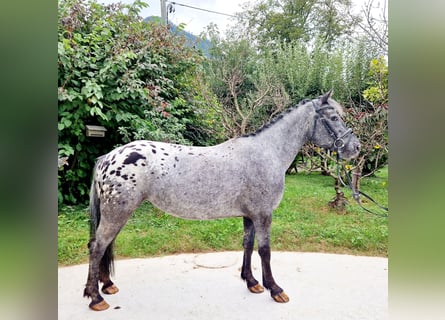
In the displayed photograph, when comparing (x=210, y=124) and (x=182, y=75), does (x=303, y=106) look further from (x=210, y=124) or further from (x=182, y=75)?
(x=182, y=75)

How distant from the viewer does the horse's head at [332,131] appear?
248 cm

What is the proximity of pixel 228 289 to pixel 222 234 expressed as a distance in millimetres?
1312

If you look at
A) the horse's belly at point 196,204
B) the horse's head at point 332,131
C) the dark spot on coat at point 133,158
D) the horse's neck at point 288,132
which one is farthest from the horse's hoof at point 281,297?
the dark spot on coat at point 133,158

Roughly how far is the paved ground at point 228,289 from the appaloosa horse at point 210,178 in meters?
0.16

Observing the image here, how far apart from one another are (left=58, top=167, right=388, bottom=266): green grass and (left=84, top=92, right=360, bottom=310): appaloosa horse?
1.19m

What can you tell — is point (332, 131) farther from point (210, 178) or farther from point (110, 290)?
point (110, 290)

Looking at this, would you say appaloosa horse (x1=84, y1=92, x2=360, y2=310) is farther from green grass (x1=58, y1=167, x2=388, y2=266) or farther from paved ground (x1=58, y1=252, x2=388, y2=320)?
green grass (x1=58, y1=167, x2=388, y2=266)

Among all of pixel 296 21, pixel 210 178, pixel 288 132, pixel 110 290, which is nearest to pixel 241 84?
pixel 296 21

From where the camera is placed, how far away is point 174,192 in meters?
2.33

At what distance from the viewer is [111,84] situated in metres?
3.80

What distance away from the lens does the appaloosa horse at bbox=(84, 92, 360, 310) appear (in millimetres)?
2266

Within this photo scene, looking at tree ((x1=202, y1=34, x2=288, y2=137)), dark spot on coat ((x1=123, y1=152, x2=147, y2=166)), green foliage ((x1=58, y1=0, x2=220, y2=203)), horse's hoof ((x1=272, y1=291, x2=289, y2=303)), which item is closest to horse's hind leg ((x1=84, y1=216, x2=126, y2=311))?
dark spot on coat ((x1=123, y1=152, x2=147, y2=166))
